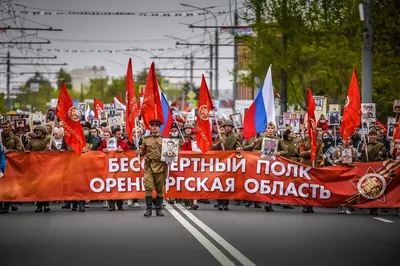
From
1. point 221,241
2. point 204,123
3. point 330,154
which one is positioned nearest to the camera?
point 221,241

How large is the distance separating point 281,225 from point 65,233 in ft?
12.4

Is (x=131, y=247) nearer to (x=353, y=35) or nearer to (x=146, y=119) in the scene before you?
(x=146, y=119)

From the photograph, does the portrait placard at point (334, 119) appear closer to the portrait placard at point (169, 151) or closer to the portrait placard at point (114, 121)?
the portrait placard at point (114, 121)

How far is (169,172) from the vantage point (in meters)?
21.9

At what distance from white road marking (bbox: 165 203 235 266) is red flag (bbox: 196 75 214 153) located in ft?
7.36

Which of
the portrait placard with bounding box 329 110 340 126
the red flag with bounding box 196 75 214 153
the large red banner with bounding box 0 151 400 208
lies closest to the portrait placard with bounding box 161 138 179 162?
the large red banner with bounding box 0 151 400 208

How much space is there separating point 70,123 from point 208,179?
10.4 feet

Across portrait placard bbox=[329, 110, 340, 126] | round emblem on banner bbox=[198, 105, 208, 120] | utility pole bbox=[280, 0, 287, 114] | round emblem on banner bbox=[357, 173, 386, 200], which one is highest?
utility pole bbox=[280, 0, 287, 114]

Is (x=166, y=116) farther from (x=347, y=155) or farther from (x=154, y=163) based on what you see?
(x=347, y=155)

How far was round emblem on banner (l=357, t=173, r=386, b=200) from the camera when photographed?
2064 cm

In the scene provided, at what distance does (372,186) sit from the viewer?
20.7m

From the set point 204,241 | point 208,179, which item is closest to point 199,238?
point 204,241

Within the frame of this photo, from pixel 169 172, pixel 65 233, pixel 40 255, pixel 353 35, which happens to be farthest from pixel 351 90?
pixel 353 35

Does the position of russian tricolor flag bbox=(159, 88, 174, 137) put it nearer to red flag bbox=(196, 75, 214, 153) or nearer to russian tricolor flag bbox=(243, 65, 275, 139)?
red flag bbox=(196, 75, 214, 153)
